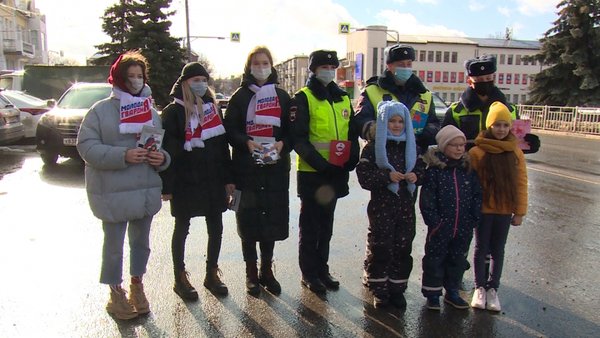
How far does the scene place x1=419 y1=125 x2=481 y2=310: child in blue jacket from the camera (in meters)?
3.89

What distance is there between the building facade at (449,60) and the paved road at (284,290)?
7615cm

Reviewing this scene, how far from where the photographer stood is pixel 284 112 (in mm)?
4242

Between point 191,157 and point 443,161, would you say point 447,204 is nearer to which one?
point 443,161

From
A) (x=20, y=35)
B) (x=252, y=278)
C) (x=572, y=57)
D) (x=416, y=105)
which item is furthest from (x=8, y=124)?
(x=20, y=35)

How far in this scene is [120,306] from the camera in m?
3.77

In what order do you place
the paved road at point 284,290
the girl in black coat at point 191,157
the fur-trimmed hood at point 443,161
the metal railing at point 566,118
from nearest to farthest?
the paved road at point 284,290
the fur-trimmed hood at point 443,161
the girl in black coat at point 191,157
the metal railing at point 566,118

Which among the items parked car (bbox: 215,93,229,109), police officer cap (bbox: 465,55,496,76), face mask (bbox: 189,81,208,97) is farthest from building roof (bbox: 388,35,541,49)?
face mask (bbox: 189,81,208,97)

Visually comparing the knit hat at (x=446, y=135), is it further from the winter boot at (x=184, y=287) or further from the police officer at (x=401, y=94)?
the winter boot at (x=184, y=287)

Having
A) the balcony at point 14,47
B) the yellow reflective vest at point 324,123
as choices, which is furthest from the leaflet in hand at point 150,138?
the balcony at point 14,47

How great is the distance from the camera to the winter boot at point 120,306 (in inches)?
Result: 147

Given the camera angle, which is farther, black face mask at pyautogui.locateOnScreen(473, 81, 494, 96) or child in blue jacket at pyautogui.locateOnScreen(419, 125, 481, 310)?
black face mask at pyautogui.locateOnScreen(473, 81, 494, 96)

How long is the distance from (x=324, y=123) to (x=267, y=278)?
57.8 inches

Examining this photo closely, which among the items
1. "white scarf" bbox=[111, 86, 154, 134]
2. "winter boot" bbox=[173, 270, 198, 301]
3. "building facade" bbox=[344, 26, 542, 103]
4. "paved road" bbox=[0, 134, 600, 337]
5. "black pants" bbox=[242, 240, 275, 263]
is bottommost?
"paved road" bbox=[0, 134, 600, 337]

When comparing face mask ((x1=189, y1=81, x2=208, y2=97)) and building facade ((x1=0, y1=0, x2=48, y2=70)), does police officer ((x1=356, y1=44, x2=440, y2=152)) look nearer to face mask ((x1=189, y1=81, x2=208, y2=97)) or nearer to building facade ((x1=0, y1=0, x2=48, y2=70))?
face mask ((x1=189, y1=81, x2=208, y2=97))
